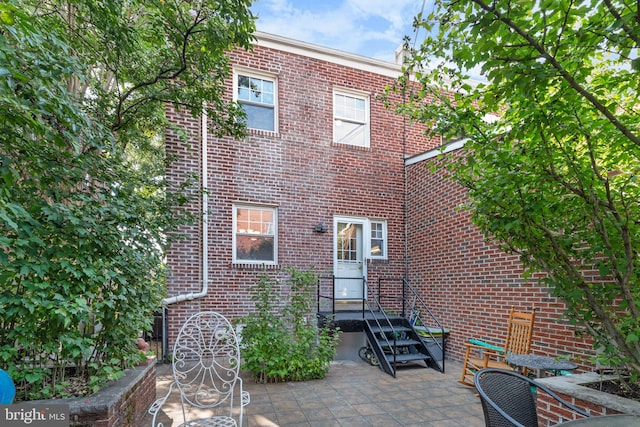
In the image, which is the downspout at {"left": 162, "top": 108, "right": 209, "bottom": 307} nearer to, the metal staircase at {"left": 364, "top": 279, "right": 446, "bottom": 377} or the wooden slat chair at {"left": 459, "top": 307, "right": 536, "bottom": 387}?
the metal staircase at {"left": 364, "top": 279, "right": 446, "bottom": 377}

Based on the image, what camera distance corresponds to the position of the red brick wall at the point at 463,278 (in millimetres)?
4371

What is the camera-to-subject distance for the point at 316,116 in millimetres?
7020

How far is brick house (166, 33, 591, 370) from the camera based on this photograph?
5746 millimetres

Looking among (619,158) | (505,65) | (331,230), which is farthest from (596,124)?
(331,230)

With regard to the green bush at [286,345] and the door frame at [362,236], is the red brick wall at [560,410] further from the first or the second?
the door frame at [362,236]

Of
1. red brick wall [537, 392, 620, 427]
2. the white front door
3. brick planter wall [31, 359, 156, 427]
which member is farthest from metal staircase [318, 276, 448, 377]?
brick planter wall [31, 359, 156, 427]

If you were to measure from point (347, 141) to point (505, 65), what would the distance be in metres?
5.70

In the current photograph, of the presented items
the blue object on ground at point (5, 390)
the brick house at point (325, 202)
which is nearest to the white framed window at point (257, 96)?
the brick house at point (325, 202)

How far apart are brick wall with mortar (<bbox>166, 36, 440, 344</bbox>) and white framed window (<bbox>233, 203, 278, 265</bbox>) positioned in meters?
0.15

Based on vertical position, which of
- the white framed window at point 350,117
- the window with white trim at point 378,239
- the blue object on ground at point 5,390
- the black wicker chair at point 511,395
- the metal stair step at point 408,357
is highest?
the white framed window at point 350,117

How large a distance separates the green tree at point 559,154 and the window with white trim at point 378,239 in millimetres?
4324

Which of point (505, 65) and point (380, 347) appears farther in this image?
point (380, 347)

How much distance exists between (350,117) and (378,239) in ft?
9.31

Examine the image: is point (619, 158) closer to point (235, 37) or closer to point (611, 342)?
point (611, 342)
